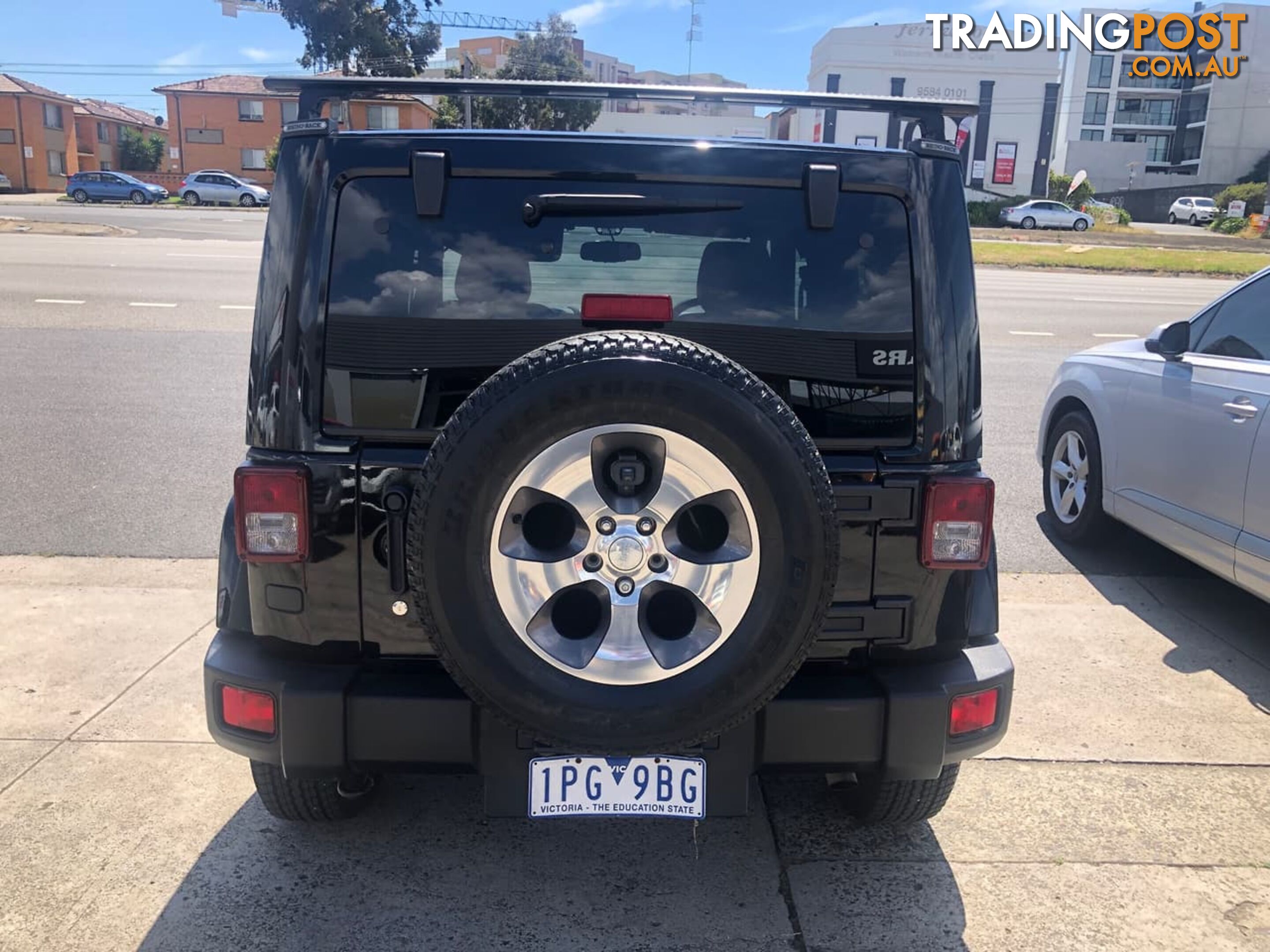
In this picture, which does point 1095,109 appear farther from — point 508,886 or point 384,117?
point 508,886

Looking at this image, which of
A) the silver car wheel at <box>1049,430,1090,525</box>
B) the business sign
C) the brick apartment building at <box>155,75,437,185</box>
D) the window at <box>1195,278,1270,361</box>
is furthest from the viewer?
the business sign

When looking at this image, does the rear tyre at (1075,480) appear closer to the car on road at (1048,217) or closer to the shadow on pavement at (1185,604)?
the shadow on pavement at (1185,604)

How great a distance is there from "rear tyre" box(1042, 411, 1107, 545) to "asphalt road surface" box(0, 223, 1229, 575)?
157 mm

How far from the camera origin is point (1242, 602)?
5449 mm

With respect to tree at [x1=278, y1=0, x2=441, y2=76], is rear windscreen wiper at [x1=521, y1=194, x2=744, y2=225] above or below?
below

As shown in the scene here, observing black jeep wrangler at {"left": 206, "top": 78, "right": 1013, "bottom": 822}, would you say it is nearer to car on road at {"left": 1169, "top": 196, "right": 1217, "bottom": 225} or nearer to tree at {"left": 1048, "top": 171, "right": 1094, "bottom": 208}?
tree at {"left": 1048, "top": 171, "right": 1094, "bottom": 208}

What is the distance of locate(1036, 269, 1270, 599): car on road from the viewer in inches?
178

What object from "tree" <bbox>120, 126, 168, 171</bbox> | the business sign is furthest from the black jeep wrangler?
"tree" <bbox>120, 126, 168, 171</bbox>

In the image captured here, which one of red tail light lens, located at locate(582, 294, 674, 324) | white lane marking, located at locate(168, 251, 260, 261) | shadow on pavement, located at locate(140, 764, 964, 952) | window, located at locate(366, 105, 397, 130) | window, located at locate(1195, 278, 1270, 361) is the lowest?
shadow on pavement, located at locate(140, 764, 964, 952)

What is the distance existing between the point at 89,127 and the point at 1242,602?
7980 cm

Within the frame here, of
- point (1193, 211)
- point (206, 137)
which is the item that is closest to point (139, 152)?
point (206, 137)

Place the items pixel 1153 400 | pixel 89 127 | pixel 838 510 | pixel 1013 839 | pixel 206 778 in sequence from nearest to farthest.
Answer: pixel 838 510
pixel 1013 839
pixel 206 778
pixel 1153 400
pixel 89 127

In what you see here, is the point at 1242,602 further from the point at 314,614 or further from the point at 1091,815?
the point at 314,614

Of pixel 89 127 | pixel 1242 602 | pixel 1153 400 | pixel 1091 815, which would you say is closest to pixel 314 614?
pixel 1091 815
